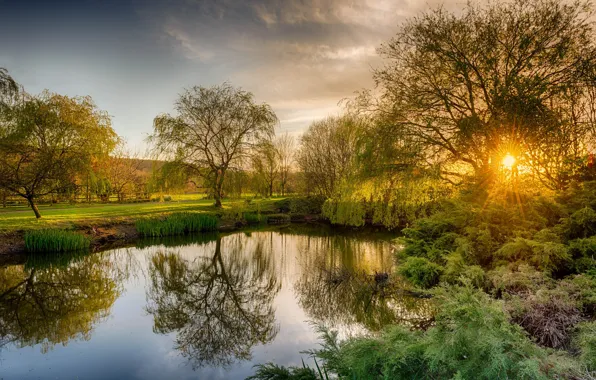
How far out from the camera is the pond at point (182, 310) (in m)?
6.38

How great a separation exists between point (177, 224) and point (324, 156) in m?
14.8


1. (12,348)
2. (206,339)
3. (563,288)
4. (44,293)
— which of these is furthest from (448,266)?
(44,293)

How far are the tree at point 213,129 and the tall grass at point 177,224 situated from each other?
13.4 ft

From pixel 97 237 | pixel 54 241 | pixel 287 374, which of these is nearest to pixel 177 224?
pixel 97 237

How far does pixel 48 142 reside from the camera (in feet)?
64.4

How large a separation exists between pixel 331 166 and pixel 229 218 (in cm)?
1056

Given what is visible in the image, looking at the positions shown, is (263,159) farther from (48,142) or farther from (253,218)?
(48,142)

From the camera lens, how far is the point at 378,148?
10.9m

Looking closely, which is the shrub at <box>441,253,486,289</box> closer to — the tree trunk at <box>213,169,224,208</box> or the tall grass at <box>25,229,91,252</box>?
the tall grass at <box>25,229,91,252</box>

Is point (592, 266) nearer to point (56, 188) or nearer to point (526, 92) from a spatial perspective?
point (526, 92)

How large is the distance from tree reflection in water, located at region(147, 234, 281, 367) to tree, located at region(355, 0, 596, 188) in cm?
724

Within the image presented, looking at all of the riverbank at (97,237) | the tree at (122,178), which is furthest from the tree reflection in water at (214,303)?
the tree at (122,178)

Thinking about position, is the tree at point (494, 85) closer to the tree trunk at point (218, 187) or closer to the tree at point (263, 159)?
the tree at point (263, 159)

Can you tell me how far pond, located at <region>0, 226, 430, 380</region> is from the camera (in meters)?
6.38
